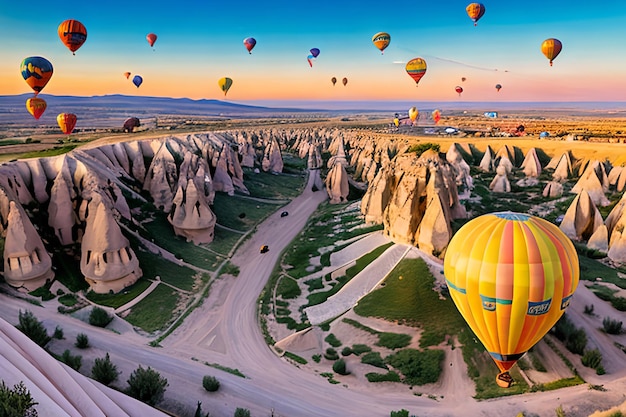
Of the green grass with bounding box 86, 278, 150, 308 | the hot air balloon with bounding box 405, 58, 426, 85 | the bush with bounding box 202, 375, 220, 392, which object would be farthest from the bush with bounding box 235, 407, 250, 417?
the hot air balloon with bounding box 405, 58, 426, 85

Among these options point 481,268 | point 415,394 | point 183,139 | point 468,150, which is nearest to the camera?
point 481,268

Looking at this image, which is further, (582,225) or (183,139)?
(183,139)

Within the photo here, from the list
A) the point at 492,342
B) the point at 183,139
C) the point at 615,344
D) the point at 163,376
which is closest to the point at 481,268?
the point at 492,342

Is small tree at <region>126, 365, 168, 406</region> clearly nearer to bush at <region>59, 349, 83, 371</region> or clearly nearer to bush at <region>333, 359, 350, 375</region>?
bush at <region>59, 349, 83, 371</region>

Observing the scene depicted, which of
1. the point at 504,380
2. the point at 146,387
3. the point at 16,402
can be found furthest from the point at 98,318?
the point at 504,380

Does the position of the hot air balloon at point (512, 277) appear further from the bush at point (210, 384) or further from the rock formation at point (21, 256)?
the rock formation at point (21, 256)

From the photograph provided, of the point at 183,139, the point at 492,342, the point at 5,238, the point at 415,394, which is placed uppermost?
the point at 183,139

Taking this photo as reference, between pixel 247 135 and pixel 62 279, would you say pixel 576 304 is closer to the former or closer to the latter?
pixel 62 279

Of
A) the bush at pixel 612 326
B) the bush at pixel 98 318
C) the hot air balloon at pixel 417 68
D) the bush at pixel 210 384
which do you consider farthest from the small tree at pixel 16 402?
the hot air balloon at pixel 417 68
